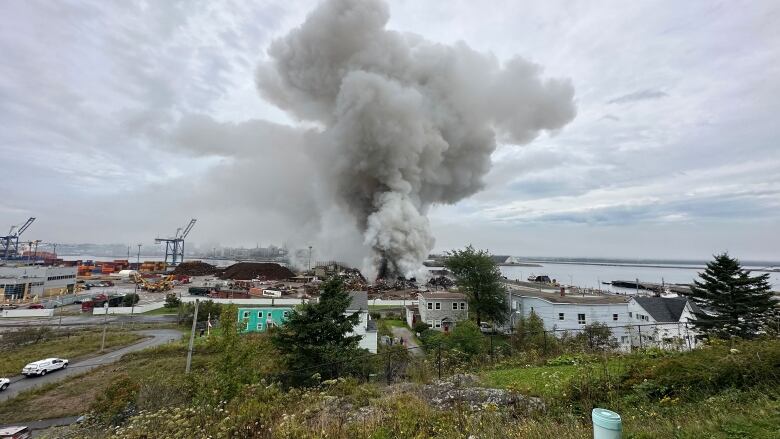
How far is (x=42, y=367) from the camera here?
15.6 m

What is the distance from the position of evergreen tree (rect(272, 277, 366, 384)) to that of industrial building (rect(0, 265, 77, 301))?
164ft

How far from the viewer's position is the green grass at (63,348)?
1717 cm

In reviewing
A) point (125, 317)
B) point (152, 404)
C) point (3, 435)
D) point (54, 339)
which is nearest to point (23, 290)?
point (125, 317)

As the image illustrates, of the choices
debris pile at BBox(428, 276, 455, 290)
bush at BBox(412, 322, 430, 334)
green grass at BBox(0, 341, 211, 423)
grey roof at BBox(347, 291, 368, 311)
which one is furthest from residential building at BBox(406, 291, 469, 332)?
debris pile at BBox(428, 276, 455, 290)

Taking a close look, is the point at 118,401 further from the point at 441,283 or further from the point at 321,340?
the point at 441,283

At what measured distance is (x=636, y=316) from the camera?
21578 mm

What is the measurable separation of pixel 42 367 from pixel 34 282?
131 feet

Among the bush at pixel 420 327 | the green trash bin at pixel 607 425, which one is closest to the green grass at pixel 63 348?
the bush at pixel 420 327

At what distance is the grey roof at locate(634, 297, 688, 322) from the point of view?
2053 cm

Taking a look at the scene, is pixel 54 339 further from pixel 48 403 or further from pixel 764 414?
pixel 764 414

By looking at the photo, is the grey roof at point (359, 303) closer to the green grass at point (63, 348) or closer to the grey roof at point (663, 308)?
the green grass at point (63, 348)

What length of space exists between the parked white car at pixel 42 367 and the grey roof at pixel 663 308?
3118 centimetres

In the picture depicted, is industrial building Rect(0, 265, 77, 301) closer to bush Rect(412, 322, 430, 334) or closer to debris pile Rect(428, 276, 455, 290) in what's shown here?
bush Rect(412, 322, 430, 334)

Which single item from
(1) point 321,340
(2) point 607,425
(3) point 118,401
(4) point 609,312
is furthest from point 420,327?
(2) point 607,425
